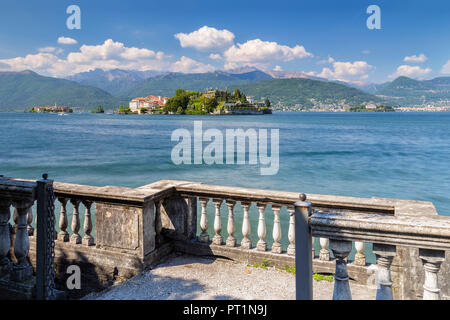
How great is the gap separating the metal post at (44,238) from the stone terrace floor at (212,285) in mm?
767

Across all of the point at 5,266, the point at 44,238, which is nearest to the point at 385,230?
the point at 44,238

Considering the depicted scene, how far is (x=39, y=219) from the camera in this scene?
2936mm

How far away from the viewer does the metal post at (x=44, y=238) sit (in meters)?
2.93

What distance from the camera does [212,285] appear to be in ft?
12.9

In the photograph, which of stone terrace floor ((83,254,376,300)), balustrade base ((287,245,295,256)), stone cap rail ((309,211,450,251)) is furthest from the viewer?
balustrade base ((287,245,295,256))

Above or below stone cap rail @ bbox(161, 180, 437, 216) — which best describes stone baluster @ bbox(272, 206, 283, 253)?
below

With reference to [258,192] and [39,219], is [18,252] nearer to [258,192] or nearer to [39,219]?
[39,219]

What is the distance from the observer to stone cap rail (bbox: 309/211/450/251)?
6.24 ft

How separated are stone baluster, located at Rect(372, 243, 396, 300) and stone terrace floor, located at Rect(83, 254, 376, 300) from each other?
176 centimetres

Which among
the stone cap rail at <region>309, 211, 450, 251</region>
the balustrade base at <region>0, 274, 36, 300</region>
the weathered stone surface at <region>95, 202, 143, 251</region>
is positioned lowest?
the balustrade base at <region>0, 274, 36, 300</region>

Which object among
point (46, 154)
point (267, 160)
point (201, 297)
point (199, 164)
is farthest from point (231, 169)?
point (201, 297)

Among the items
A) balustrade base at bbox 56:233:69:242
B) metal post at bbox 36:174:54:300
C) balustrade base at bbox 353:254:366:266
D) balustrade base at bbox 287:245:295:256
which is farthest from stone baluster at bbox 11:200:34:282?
balustrade base at bbox 353:254:366:266

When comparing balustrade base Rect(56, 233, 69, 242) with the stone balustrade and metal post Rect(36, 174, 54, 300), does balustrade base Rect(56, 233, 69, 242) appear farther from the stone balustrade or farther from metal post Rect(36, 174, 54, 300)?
metal post Rect(36, 174, 54, 300)
